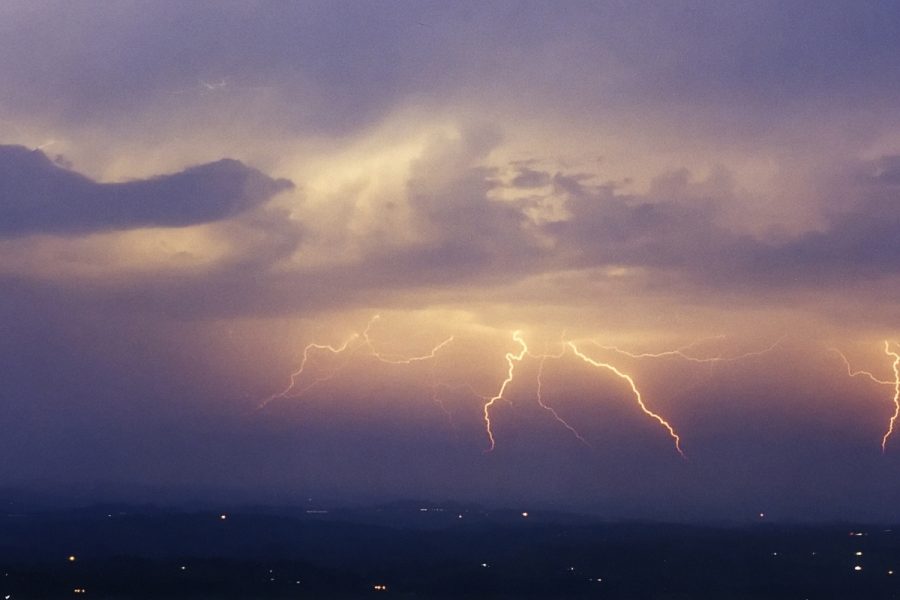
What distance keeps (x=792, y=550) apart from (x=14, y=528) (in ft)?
325

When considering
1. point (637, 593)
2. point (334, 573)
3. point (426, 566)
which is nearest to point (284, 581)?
point (334, 573)

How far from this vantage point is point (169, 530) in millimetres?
136250

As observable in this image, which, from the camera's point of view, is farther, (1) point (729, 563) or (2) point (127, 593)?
(1) point (729, 563)

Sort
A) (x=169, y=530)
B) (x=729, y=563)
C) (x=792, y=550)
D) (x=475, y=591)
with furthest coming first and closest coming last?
(x=169, y=530), (x=792, y=550), (x=729, y=563), (x=475, y=591)

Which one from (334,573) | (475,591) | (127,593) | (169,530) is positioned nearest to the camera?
(127,593)

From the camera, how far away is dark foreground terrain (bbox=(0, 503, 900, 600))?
9006 cm

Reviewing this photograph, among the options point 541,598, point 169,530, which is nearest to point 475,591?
point 541,598

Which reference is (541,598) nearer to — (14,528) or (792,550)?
(792,550)

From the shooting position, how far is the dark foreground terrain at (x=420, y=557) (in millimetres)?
90062

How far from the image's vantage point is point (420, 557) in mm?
118625

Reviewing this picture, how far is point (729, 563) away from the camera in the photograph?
108 m

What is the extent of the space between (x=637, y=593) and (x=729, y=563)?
892 inches

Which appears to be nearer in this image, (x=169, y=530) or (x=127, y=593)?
→ (x=127, y=593)

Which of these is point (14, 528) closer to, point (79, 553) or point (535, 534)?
point (79, 553)
